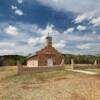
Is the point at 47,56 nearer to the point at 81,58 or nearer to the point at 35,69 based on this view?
the point at 35,69

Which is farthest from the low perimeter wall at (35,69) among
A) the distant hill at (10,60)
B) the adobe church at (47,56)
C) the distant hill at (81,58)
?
the distant hill at (10,60)

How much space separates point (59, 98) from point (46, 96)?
132cm

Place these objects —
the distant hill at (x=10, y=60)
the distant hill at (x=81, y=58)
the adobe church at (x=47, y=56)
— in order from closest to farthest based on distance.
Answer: the adobe church at (x=47, y=56)
the distant hill at (x=10, y=60)
the distant hill at (x=81, y=58)

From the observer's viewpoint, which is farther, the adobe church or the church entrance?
the church entrance

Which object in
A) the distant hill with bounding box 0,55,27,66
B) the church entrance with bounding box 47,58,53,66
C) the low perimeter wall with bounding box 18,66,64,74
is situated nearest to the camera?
the low perimeter wall with bounding box 18,66,64,74

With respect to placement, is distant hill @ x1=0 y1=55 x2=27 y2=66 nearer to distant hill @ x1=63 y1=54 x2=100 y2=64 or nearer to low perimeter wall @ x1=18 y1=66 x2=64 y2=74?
distant hill @ x1=63 y1=54 x2=100 y2=64

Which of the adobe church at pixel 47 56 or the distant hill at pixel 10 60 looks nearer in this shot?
the adobe church at pixel 47 56

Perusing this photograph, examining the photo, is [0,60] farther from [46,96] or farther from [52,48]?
[46,96]

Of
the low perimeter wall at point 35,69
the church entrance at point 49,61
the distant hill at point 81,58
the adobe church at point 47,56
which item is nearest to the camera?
the low perimeter wall at point 35,69

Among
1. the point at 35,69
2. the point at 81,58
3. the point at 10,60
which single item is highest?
the point at 81,58

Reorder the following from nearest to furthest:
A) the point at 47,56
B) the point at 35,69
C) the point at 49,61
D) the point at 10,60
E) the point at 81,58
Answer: the point at 35,69
the point at 47,56
the point at 49,61
the point at 81,58
the point at 10,60

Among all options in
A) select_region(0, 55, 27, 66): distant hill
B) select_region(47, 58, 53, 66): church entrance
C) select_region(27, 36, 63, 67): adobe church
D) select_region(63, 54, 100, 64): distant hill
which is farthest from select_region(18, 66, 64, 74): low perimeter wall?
select_region(0, 55, 27, 66): distant hill

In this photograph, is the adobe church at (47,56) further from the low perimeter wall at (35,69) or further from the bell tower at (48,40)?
the low perimeter wall at (35,69)

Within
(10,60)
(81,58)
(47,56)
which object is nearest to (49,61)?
(47,56)
